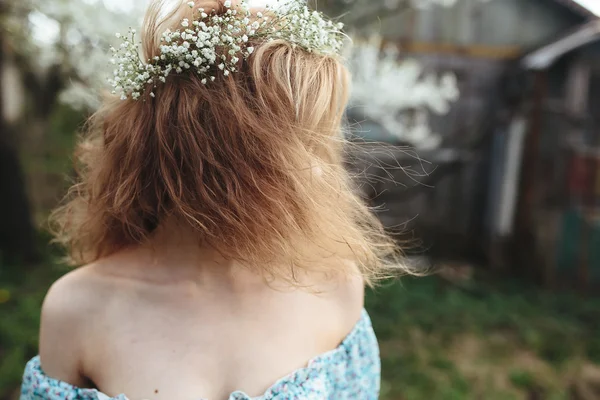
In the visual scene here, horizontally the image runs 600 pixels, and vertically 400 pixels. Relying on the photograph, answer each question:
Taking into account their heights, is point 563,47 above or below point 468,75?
above

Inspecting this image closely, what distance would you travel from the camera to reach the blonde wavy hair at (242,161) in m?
1.10

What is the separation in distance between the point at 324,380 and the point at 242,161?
0.56m

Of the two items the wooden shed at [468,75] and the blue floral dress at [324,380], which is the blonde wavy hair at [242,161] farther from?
the wooden shed at [468,75]

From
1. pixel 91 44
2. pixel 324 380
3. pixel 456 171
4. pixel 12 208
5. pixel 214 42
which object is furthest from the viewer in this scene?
pixel 456 171

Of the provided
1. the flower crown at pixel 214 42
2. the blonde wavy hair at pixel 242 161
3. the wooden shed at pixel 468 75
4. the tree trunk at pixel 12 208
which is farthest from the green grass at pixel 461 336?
the flower crown at pixel 214 42

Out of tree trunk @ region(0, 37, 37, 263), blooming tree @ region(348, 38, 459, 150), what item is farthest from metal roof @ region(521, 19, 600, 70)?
tree trunk @ region(0, 37, 37, 263)

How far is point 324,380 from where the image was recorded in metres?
1.23

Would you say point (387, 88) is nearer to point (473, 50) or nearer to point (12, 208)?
point (473, 50)

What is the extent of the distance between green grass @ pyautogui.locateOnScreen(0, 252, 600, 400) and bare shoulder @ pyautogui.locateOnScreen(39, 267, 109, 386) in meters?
2.01

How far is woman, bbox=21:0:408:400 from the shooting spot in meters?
1.10

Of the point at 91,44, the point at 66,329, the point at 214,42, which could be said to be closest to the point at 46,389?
the point at 66,329

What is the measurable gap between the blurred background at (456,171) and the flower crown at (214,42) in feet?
3.72

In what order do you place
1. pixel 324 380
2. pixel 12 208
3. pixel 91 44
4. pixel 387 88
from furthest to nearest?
pixel 12 208
pixel 387 88
pixel 91 44
pixel 324 380

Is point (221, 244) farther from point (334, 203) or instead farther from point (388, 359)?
point (388, 359)
